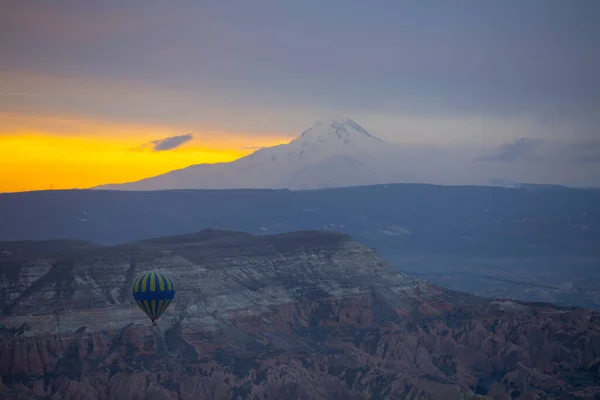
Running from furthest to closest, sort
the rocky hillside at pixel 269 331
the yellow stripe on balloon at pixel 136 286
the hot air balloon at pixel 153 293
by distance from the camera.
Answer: the yellow stripe on balloon at pixel 136 286 < the hot air balloon at pixel 153 293 < the rocky hillside at pixel 269 331

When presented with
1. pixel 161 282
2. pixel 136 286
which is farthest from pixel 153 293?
pixel 136 286

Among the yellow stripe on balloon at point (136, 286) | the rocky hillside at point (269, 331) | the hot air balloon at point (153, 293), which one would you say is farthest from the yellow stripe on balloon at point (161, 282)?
the rocky hillside at point (269, 331)

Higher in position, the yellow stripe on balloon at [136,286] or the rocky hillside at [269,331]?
the yellow stripe on balloon at [136,286]

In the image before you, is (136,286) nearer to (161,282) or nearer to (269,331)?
(161,282)

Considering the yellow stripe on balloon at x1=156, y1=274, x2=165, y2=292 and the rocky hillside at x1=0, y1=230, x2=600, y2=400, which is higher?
the yellow stripe on balloon at x1=156, y1=274, x2=165, y2=292

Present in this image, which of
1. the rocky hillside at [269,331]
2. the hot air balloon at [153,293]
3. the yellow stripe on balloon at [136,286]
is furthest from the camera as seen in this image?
the yellow stripe on balloon at [136,286]

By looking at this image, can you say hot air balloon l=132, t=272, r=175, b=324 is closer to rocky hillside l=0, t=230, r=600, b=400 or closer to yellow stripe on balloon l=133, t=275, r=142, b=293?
yellow stripe on balloon l=133, t=275, r=142, b=293

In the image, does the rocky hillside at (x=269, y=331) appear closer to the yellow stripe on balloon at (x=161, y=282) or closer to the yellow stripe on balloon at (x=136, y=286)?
the yellow stripe on balloon at (x=136, y=286)

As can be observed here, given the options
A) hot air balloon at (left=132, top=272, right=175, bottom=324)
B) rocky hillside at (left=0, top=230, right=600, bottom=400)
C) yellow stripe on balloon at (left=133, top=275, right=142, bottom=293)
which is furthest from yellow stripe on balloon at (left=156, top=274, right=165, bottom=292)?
rocky hillside at (left=0, top=230, right=600, bottom=400)
